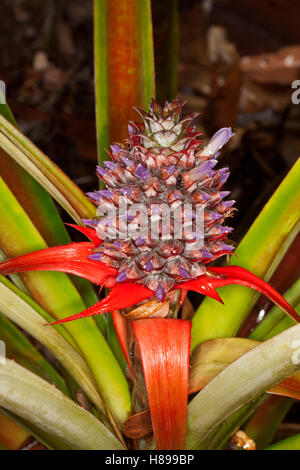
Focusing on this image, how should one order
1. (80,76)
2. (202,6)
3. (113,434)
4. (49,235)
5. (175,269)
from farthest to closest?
1. (202,6)
2. (80,76)
3. (49,235)
4. (113,434)
5. (175,269)

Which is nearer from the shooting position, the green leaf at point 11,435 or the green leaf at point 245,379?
the green leaf at point 245,379

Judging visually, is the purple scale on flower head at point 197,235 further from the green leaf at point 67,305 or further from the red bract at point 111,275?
the green leaf at point 67,305

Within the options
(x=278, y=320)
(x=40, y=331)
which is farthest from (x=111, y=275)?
(x=278, y=320)

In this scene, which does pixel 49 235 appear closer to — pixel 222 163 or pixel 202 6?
pixel 222 163

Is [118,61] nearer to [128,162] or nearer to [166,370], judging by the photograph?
[128,162]

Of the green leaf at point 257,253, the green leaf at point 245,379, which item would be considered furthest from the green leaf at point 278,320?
the green leaf at point 245,379
